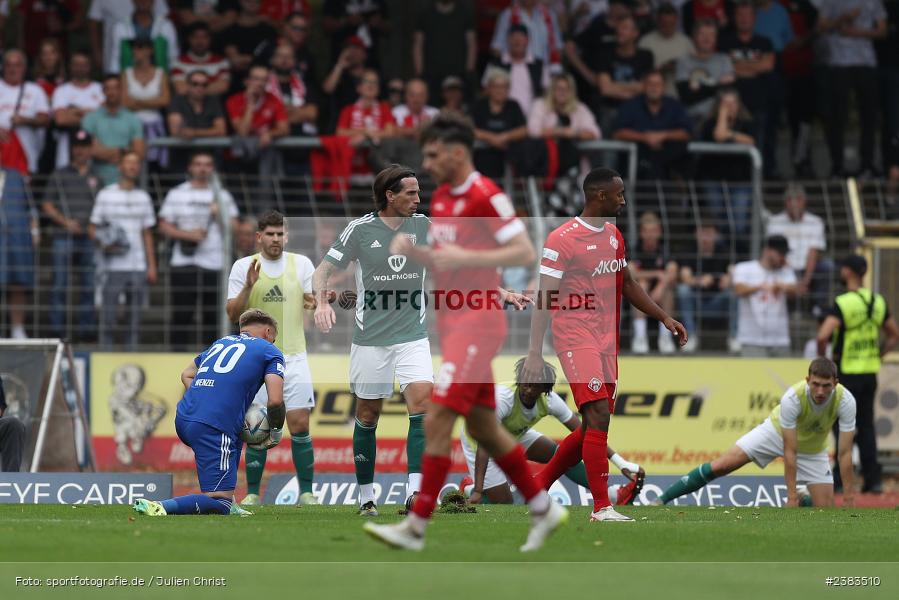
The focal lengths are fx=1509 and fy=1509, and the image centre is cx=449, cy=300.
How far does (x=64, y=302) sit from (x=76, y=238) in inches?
30.0

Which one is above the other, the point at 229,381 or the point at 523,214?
the point at 523,214

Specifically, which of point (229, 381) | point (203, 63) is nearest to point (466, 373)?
point (229, 381)

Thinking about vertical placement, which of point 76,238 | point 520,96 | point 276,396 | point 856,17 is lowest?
point 276,396

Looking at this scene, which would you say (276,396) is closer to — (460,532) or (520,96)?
(460,532)

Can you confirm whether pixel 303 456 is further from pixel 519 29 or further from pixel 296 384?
pixel 519 29

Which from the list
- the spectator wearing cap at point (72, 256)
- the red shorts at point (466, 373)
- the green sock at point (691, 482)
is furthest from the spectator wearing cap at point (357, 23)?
the red shorts at point (466, 373)

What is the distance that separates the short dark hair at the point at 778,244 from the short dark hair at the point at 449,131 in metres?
10.2

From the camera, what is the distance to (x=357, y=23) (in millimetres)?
20562

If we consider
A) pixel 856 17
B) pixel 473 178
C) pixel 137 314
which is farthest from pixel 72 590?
pixel 856 17

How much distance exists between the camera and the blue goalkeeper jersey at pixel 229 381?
10586mm

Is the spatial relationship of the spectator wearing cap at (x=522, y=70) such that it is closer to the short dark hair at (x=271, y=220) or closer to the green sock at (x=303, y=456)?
the short dark hair at (x=271, y=220)

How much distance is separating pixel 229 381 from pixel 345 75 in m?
10.2

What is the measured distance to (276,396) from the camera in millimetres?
10398

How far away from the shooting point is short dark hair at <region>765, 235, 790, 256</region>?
58.2 feet
